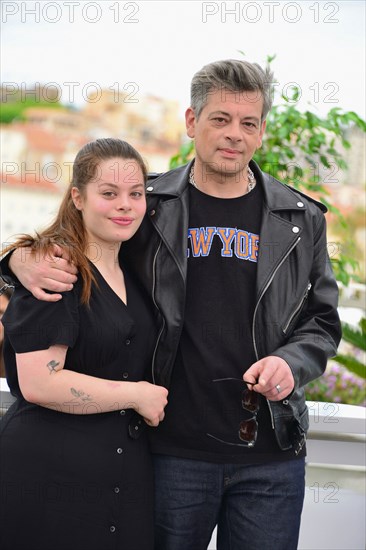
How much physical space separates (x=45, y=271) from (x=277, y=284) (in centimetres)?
57

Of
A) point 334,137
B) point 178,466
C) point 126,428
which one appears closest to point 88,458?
point 126,428

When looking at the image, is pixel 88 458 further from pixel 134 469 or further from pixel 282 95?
pixel 282 95

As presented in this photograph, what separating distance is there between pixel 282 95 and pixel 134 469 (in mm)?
2035

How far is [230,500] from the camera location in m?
1.77

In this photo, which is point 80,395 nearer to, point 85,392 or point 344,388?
point 85,392

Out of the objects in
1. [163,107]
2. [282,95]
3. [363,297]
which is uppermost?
[282,95]

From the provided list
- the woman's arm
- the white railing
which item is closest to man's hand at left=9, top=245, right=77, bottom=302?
the woman's arm

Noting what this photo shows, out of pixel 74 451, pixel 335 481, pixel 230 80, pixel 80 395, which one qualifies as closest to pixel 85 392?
pixel 80 395

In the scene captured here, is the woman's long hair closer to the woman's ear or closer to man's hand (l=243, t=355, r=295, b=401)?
the woman's ear

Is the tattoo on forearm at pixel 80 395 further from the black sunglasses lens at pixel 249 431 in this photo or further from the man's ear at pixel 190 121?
the man's ear at pixel 190 121

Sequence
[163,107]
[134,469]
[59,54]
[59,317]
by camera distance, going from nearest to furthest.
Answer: [59,317]
[134,469]
[59,54]
[163,107]

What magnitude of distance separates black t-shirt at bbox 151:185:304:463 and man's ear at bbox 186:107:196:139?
0.76ft

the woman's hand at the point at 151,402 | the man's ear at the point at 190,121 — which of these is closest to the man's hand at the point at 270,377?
the woman's hand at the point at 151,402

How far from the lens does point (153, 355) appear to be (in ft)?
5.63
